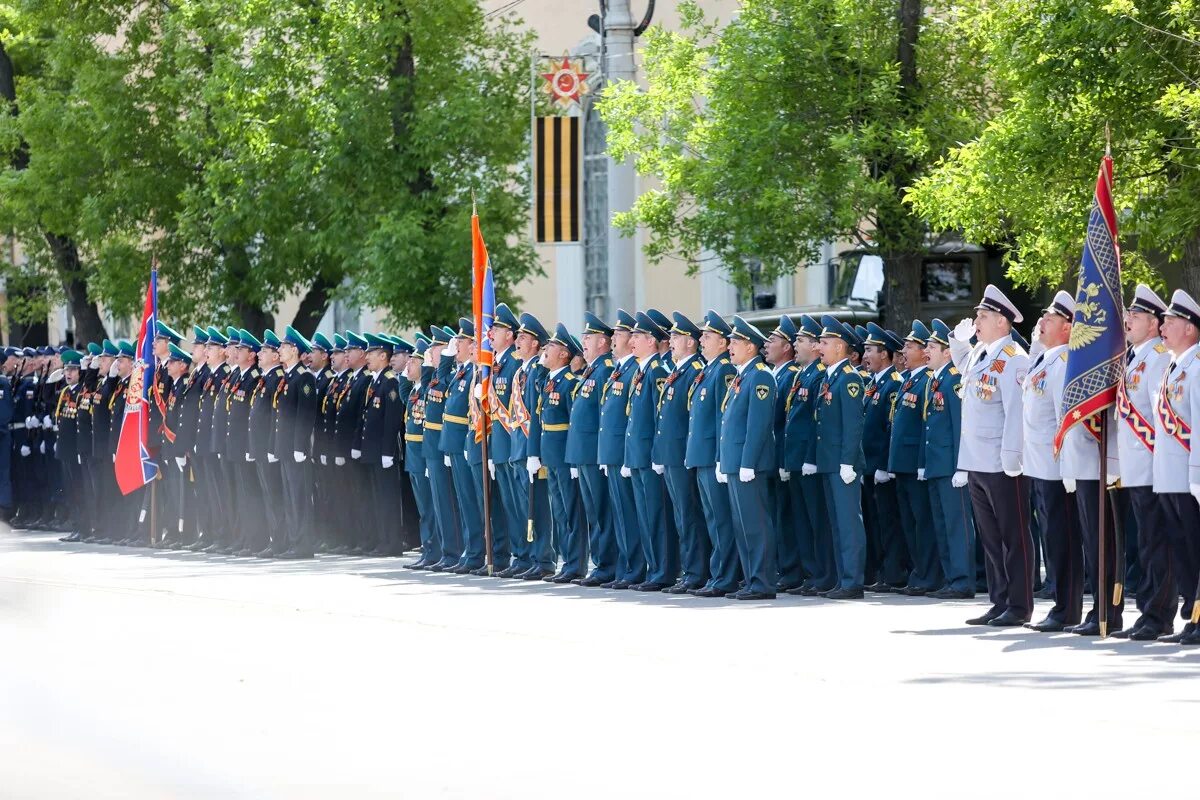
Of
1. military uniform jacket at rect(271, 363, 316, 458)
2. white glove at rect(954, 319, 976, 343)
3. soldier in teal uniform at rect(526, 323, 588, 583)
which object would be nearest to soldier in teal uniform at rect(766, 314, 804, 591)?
white glove at rect(954, 319, 976, 343)

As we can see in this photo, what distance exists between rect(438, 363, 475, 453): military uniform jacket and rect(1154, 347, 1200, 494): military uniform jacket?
23.4 feet

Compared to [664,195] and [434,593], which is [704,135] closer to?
[664,195]

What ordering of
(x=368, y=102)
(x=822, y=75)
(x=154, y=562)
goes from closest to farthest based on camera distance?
1. (x=154, y=562)
2. (x=822, y=75)
3. (x=368, y=102)

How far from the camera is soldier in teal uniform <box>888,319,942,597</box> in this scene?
49.7ft

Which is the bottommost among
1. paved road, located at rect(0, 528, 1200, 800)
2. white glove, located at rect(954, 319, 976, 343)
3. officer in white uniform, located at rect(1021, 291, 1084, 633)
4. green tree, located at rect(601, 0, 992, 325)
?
paved road, located at rect(0, 528, 1200, 800)

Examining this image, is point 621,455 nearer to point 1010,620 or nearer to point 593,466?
point 593,466

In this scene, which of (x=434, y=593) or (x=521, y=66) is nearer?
(x=434, y=593)

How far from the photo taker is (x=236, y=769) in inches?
316

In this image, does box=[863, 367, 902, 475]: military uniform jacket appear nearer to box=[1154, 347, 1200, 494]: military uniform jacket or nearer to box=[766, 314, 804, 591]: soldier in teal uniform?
box=[766, 314, 804, 591]: soldier in teal uniform

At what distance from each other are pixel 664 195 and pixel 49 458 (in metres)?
7.85

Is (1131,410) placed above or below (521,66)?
below

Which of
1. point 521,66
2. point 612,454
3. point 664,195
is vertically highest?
point 521,66

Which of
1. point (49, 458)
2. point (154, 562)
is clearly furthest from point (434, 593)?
point (49, 458)

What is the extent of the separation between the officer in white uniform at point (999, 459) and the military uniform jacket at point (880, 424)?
7.88 ft
